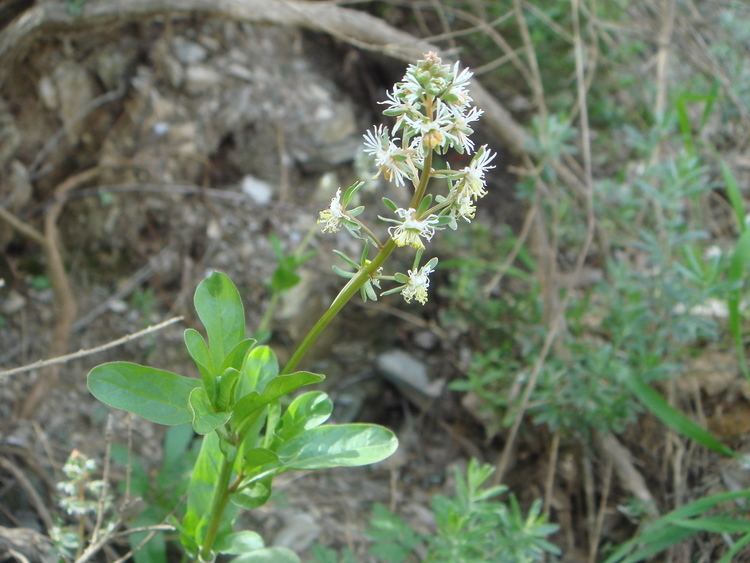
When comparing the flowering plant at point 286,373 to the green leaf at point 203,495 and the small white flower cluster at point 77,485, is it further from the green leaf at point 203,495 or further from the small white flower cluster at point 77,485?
the small white flower cluster at point 77,485

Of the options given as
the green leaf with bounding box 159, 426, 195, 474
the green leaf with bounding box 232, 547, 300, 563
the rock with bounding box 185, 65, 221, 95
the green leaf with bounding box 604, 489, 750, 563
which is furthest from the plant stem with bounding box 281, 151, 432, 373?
the rock with bounding box 185, 65, 221, 95

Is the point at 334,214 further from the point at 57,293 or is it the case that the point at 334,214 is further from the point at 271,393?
the point at 57,293

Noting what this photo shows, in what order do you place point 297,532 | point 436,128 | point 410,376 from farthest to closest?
point 410,376 → point 297,532 → point 436,128

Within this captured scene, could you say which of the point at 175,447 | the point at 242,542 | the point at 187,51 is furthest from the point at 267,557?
the point at 187,51

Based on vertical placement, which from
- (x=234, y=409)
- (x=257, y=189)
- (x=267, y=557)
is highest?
(x=234, y=409)

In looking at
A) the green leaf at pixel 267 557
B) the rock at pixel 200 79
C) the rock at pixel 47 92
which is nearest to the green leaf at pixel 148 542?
the green leaf at pixel 267 557

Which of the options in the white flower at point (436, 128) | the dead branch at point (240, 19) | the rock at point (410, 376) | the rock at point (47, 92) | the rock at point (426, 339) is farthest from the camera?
the rock at point (426, 339)

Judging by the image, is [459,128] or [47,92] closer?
[459,128]
